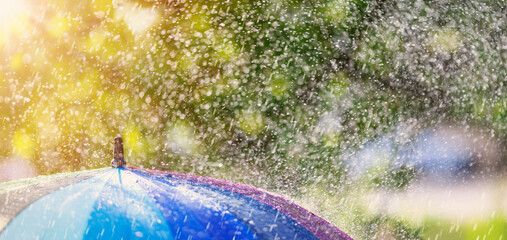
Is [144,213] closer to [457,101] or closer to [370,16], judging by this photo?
[370,16]

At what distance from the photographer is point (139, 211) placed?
5.49ft

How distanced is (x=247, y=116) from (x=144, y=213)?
182cm

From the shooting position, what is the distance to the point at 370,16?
3.73 m

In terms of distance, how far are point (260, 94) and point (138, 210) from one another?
72.4 inches

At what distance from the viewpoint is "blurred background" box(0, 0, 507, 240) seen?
347cm

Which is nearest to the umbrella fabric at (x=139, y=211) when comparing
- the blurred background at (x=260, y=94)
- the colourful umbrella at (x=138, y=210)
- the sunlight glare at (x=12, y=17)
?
the colourful umbrella at (x=138, y=210)

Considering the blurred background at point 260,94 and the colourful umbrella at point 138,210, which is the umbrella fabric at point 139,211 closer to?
the colourful umbrella at point 138,210

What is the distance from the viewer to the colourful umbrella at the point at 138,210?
5.26 feet

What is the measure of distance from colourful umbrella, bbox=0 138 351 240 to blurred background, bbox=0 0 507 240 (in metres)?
1.48

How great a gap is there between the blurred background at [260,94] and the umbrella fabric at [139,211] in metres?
1.49

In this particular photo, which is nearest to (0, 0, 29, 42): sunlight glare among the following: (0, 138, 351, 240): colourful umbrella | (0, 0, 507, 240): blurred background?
(0, 0, 507, 240): blurred background

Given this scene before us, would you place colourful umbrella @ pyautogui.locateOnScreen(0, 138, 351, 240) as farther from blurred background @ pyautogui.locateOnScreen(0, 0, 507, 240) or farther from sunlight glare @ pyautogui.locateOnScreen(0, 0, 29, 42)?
sunlight glare @ pyautogui.locateOnScreen(0, 0, 29, 42)

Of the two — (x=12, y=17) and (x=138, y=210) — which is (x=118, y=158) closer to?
(x=138, y=210)

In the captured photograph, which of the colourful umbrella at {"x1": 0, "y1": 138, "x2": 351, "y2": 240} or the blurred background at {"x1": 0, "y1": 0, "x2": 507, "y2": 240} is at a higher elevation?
the colourful umbrella at {"x1": 0, "y1": 138, "x2": 351, "y2": 240}
